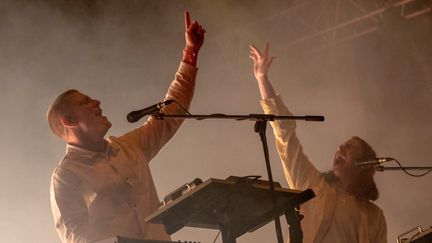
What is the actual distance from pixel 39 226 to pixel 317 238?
2733 millimetres

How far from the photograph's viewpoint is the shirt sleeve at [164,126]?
420cm

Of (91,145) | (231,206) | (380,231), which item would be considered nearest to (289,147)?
(380,231)

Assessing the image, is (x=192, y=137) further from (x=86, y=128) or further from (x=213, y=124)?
(x=86, y=128)

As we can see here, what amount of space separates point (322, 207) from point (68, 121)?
5.80 ft

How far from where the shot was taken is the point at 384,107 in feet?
24.2

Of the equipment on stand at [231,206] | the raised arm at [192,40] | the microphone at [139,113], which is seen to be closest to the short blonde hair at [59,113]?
the microphone at [139,113]

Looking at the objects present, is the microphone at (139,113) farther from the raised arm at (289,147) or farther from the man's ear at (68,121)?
the raised arm at (289,147)

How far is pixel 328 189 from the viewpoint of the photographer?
483 cm

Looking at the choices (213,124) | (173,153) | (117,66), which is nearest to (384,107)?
(213,124)

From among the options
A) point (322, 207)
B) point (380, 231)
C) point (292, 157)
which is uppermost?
point (292, 157)

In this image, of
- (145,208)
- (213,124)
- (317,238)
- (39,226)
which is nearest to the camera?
(145,208)

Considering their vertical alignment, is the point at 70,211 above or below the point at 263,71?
below

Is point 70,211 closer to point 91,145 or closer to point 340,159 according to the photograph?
point 91,145

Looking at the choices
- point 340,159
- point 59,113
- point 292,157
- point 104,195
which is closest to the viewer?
point 104,195
